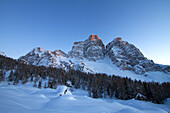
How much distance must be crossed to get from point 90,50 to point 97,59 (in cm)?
2568

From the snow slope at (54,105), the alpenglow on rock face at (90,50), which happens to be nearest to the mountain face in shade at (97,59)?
the alpenglow on rock face at (90,50)

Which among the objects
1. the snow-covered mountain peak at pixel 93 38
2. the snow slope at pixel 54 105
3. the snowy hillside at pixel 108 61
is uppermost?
the snow-covered mountain peak at pixel 93 38

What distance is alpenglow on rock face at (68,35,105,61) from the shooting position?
16012 centimetres

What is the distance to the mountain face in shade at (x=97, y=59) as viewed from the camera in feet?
375

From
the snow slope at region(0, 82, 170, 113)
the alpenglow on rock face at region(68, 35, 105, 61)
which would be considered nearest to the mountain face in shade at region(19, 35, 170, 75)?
the alpenglow on rock face at region(68, 35, 105, 61)

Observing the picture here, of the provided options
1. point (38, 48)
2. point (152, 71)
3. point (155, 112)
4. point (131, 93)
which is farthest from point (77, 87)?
point (38, 48)

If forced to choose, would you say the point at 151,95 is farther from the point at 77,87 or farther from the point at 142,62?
the point at 142,62

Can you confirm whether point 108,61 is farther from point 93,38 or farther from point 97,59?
point 93,38

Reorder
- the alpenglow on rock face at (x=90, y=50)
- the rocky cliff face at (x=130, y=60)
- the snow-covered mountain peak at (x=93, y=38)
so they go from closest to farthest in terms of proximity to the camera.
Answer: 1. the rocky cliff face at (x=130, y=60)
2. the alpenglow on rock face at (x=90, y=50)
3. the snow-covered mountain peak at (x=93, y=38)

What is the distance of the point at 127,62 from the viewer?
425ft

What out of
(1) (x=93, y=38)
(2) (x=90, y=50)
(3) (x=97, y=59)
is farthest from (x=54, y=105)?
(1) (x=93, y=38)

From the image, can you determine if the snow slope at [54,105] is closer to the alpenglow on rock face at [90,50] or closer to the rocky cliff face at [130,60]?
the rocky cliff face at [130,60]

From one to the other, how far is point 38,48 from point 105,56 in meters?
144

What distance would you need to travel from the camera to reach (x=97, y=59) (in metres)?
154
